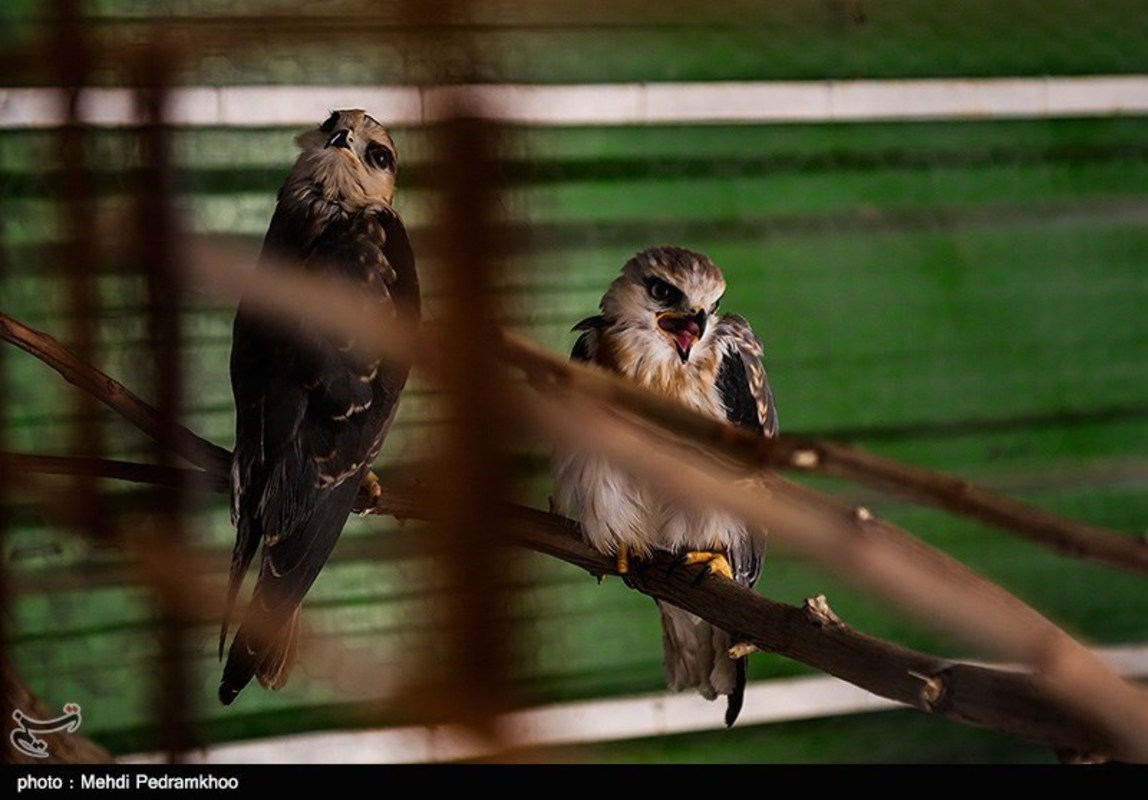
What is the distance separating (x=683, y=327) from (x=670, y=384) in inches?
2.0

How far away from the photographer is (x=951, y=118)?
3.11ft

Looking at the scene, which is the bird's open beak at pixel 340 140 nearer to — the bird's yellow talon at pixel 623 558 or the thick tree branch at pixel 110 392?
the thick tree branch at pixel 110 392

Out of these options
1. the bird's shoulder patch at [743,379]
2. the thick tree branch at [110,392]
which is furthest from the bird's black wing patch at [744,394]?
the thick tree branch at [110,392]

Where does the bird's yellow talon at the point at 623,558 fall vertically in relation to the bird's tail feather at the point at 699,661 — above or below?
above

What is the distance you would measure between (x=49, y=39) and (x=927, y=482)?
0.76m

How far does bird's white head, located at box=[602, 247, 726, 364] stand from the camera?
2.88ft

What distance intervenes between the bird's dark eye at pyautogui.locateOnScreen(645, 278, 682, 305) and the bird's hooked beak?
10 millimetres

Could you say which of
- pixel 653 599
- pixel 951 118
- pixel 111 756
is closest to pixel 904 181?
pixel 951 118

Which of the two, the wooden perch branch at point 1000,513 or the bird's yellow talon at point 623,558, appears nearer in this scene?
the wooden perch branch at point 1000,513

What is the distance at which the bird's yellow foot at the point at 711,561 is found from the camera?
88cm

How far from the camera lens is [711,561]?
35.2 inches

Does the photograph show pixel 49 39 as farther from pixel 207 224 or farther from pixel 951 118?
pixel 951 118

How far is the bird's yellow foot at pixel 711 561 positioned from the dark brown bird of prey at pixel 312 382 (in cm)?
27
